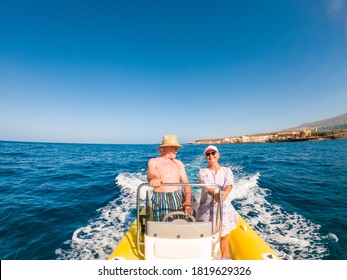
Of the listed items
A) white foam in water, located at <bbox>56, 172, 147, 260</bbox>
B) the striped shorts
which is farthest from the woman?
white foam in water, located at <bbox>56, 172, 147, 260</bbox>

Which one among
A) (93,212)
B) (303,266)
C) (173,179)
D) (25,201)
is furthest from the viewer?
(25,201)

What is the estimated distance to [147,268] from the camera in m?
2.40

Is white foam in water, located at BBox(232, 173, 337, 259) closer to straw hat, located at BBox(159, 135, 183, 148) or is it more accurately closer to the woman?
the woman

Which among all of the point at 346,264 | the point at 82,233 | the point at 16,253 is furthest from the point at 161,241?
the point at 16,253

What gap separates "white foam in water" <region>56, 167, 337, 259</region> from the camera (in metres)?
4.25

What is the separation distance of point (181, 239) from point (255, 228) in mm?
4048

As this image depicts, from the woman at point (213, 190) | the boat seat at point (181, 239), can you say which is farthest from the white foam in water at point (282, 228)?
the boat seat at point (181, 239)

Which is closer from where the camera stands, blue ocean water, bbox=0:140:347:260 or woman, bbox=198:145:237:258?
woman, bbox=198:145:237:258

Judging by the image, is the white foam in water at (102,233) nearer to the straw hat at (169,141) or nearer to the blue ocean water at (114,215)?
the blue ocean water at (114,215)

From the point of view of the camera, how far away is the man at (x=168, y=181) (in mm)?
2967

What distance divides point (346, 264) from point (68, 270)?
3.84 m

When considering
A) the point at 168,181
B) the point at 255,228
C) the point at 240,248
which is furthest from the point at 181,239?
the point at 255,228

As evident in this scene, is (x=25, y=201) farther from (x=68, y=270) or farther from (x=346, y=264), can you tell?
(x=346, y=264)

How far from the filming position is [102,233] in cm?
521
